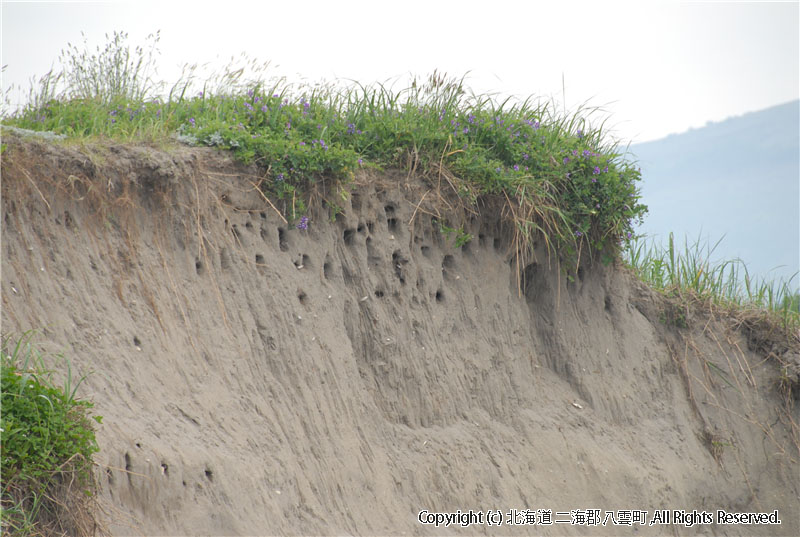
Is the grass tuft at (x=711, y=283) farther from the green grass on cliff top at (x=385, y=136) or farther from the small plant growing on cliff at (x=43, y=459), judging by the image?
the small plant growing on cliff at (x=43, y=459)

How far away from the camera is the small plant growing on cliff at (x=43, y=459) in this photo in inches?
153

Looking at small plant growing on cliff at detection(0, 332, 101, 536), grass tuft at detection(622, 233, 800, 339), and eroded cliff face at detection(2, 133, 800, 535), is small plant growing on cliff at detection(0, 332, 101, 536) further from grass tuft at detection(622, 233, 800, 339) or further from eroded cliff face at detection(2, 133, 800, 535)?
grass tuft at detection(622, 233, 800, 339)

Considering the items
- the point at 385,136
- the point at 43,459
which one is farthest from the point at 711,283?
the point at 43,459

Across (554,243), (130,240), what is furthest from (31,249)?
(554,243)

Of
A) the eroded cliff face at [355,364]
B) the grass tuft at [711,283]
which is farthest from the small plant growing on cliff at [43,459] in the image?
the grass tuft at [711,283]

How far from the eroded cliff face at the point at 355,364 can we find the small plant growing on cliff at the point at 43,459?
0.32 meters

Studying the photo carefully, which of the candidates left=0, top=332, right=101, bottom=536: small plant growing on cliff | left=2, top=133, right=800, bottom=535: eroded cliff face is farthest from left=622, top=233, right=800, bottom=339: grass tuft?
left=0, top=332, right=101, bottom=536: small plant growing on cliff

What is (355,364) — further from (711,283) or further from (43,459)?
(711,283)

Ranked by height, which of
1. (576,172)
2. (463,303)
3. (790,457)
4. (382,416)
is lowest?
(790,457)

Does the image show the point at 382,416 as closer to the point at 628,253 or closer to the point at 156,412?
the point at 156,412

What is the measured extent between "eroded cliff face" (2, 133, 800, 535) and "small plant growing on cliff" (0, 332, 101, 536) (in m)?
0.32

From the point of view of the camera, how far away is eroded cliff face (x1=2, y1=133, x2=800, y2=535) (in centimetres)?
506

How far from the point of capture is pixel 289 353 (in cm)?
608

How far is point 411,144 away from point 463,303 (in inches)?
62.8
